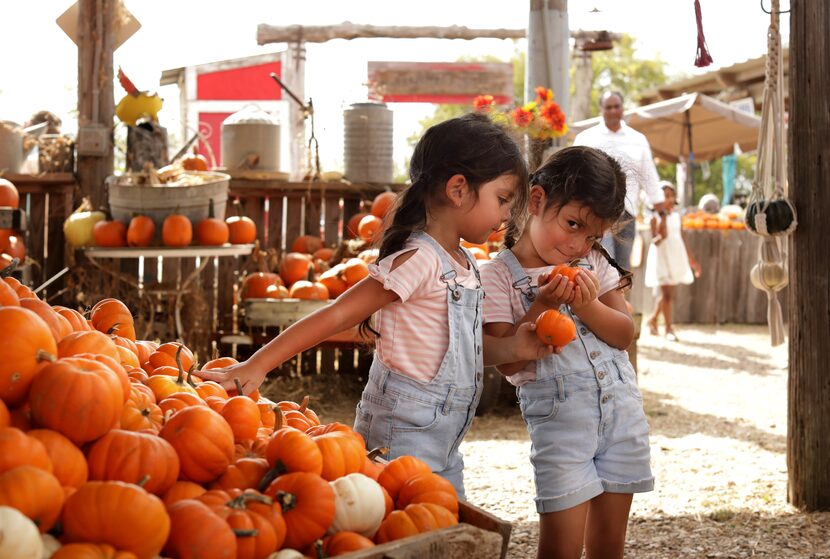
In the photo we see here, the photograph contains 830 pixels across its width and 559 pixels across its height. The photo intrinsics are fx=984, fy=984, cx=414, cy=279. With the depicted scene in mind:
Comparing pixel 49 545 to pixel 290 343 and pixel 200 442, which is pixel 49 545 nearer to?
pixel 200 442

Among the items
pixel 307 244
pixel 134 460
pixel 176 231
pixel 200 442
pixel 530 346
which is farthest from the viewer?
pixel 307 244

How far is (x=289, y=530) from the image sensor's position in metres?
1.61

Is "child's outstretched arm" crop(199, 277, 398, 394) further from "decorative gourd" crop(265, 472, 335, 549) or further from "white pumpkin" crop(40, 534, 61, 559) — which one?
"white pumpkin" crop(40, 534, 61, 559)

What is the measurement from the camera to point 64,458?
60.2 inches

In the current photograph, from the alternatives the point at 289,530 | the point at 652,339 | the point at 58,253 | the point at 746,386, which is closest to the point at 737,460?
the point at 746,386

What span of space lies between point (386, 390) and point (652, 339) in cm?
945

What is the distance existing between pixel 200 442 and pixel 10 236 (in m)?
5.09

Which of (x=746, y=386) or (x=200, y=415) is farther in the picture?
(x=746, y=386)

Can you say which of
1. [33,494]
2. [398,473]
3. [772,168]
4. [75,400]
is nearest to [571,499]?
[398,473]

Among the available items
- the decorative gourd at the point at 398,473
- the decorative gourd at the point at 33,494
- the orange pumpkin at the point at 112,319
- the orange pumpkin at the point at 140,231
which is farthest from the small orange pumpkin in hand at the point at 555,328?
the orange pumpkin at the point at 140,231

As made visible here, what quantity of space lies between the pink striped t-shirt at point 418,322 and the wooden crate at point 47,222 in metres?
5.10

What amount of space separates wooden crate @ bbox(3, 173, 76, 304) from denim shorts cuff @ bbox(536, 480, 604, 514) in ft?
17.1

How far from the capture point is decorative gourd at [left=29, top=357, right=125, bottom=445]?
1588 mm

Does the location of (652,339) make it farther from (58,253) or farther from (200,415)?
(200,415)
